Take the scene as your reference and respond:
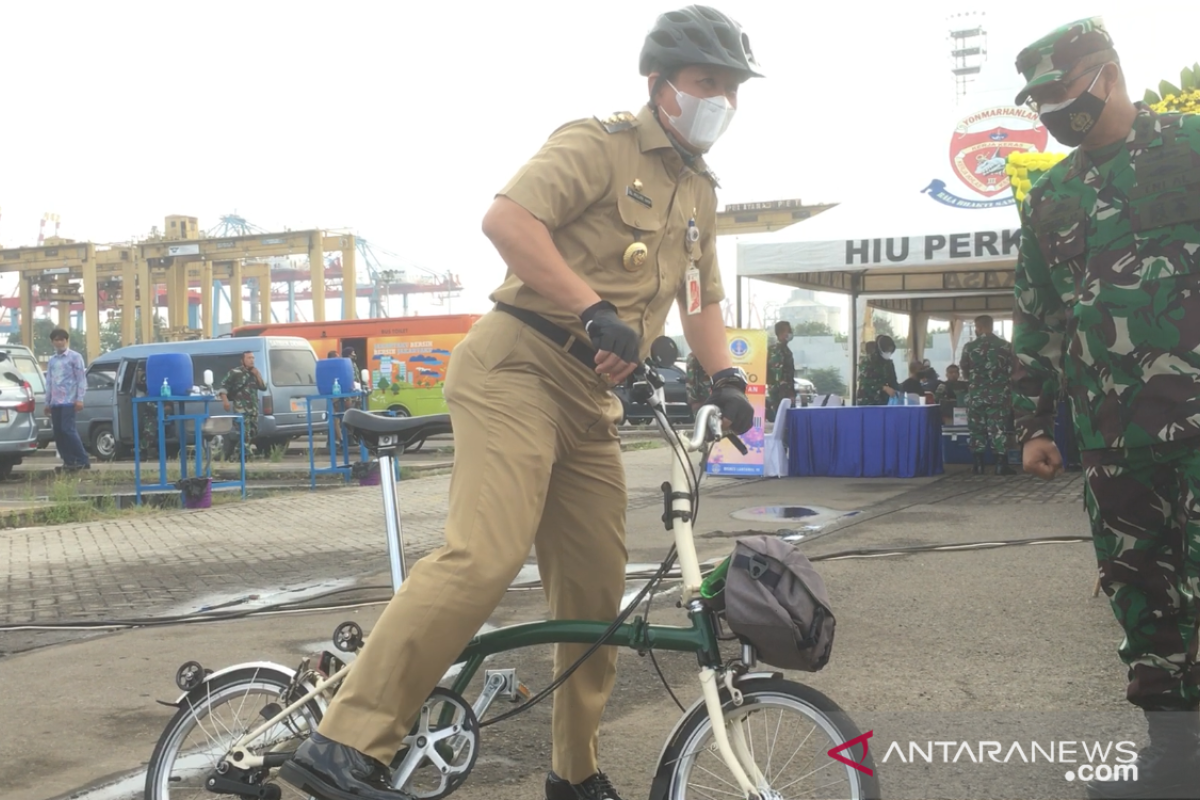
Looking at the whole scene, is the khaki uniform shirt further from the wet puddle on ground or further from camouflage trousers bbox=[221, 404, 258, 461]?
camouflage trousers bbox=[221, 404, 258, 461]

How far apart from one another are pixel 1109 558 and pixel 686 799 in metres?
1.30

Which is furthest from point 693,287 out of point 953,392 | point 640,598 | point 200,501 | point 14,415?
point 14,415

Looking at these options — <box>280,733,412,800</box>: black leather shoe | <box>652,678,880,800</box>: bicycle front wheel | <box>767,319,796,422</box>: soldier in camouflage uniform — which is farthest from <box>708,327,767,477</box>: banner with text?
<box>280,733,412,800</box>: black leather shoe

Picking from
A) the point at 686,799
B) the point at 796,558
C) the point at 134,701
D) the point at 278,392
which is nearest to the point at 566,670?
the point at 686,799

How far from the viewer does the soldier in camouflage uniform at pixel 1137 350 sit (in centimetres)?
281

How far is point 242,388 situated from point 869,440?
9.42 m

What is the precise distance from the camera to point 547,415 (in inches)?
104

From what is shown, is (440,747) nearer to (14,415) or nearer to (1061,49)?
(1061,49)

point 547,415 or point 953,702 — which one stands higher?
point 547,415

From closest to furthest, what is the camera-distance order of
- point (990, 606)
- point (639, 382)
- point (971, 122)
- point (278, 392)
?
point (639, 382)
point (990, 606)
point (971, 122)
point (278, 392)

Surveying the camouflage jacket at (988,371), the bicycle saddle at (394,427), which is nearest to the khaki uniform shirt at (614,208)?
the bicycle saddle at (394,427)

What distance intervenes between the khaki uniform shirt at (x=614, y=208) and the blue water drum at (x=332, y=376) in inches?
479

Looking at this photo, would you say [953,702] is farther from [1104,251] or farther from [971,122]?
[971,122]

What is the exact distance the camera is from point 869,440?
13047 mm
